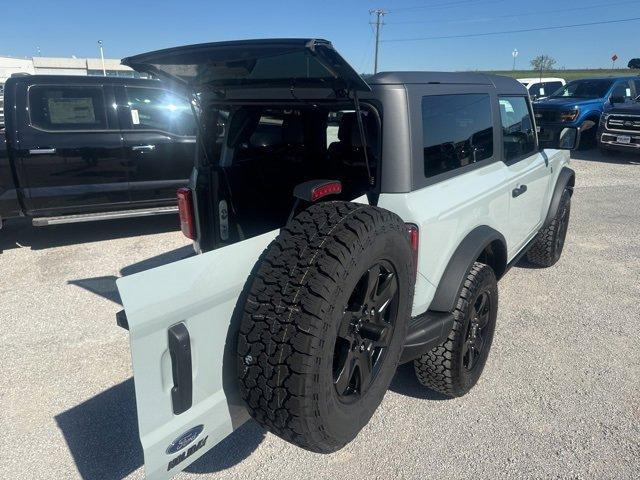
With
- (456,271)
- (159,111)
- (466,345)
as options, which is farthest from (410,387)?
(159,111)

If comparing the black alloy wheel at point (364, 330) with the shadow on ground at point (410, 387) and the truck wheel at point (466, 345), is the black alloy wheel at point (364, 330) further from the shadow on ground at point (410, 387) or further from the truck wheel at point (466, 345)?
the shadow on ground at point (410, 387)

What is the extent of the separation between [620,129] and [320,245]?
11913mm

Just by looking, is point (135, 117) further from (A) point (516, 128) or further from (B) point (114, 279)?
(A) point (516, 128)

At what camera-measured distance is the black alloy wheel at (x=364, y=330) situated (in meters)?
1.96

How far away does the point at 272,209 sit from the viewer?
3.36 metres

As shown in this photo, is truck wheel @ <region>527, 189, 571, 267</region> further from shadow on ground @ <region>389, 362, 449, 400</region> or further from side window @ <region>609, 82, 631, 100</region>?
side window @ <region>609, 82, 631, 100</region>

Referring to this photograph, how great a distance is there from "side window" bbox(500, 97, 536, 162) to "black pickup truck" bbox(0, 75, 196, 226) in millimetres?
3288

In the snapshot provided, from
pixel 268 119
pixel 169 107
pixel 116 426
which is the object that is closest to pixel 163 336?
pixel 116 426

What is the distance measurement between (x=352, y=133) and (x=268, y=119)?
0.82m

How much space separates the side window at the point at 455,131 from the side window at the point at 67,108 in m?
4.30

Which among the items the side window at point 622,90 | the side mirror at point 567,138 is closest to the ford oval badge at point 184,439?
the side mirror at point 567,138

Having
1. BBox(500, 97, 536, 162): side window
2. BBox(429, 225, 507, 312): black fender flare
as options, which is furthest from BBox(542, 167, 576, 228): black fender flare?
BBox(429, 225, 507, 312): black fender flare

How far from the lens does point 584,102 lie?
39.8 ft

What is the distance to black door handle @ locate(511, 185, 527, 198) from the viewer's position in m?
3.28
